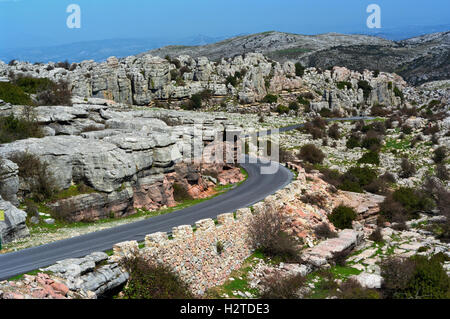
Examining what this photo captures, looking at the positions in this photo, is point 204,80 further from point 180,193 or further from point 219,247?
point 219,247

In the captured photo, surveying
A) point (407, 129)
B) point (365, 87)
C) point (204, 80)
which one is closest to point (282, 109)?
point (204, 80)

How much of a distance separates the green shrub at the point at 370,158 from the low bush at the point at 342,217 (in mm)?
18820

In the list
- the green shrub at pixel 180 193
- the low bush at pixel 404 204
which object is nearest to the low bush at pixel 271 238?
the green shrub at pixel 180 193

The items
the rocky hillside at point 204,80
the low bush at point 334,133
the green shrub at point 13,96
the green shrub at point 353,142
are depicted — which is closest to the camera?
the green shrub at point 13,96

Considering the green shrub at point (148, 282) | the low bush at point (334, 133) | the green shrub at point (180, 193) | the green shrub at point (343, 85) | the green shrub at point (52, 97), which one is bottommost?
the low bush at point (334, 133)

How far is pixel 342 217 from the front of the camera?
27.7m

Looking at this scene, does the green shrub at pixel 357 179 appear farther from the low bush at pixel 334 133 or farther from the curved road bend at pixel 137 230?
the low bush at pixel 334 133

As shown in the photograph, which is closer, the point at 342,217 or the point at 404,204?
the point at 342,217

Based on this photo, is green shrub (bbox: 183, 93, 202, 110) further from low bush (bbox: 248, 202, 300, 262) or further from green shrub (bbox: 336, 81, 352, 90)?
low bush (bbox: 248, 202, 300, 262)

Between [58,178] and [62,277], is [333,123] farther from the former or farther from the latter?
[62,277]

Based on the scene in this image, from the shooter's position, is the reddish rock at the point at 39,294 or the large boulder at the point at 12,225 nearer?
the reddish rock at the point at 39,294

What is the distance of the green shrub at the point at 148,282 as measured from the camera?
14109 millimetres

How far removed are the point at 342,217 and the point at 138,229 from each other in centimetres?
1390

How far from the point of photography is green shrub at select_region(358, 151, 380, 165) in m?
45.8
